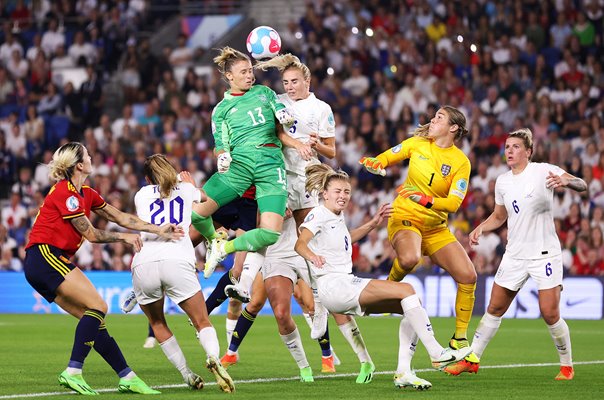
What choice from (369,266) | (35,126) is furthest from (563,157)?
(35,126)

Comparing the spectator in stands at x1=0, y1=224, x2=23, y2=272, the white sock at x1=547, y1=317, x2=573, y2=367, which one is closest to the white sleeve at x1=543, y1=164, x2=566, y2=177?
the white sock at x1=547, y1=317, x2=573, y2=367

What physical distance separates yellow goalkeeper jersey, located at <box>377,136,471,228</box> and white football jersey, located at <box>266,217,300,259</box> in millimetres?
1134

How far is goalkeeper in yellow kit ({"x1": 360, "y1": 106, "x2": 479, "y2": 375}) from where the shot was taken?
1123 centimetres

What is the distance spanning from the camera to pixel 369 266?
69.5ft

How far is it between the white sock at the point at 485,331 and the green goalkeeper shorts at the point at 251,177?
2.26 meters

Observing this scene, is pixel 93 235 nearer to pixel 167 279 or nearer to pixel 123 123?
pixel 167 279

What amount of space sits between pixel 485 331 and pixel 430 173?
1.64 m

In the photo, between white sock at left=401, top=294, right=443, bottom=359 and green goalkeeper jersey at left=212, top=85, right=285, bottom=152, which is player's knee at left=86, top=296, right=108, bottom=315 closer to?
green goalkeeper jersey at left=212, top=85, right=285, bottom=152

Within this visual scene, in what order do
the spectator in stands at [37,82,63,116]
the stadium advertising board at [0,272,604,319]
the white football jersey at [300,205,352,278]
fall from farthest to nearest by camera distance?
the spectator in stands at [37,82,63,116], the stadium advertising board at [0,272,604,319], the white football jersey at [300,205,352,278]

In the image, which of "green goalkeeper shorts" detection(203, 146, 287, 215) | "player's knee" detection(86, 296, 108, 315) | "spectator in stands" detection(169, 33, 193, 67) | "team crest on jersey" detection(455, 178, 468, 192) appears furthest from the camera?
"spectator in stands" detection(169, 33, 193, 67)

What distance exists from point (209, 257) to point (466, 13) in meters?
15.6

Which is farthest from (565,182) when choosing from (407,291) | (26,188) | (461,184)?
(26,188)

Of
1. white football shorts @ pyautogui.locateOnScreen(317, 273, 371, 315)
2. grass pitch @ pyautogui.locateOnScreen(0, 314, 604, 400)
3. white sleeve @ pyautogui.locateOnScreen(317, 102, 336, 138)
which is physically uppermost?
white sleeve @ pyautogui.locateOnScreen(317, 102, 336, 138)

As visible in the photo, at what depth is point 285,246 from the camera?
35.8ft
